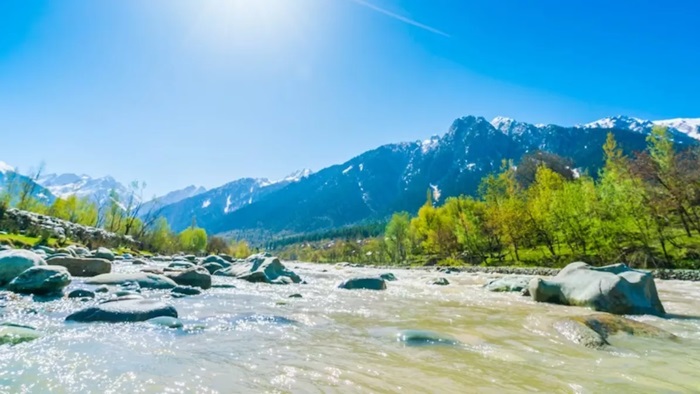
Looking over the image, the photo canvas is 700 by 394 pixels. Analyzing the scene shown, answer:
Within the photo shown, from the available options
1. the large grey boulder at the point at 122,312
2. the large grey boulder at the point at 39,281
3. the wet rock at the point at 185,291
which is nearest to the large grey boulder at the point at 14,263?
the large grey boulder at the point at 39,281

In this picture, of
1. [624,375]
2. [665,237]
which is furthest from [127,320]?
[665,237]

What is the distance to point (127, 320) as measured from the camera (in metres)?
7.68

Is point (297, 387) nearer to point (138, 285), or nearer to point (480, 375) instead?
point (480, 375)

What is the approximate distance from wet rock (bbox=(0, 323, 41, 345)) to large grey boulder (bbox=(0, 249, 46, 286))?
754cm

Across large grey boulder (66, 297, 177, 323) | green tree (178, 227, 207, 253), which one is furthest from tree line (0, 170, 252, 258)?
large grey boulder (66, 297, 177, 323)

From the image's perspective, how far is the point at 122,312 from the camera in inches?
307

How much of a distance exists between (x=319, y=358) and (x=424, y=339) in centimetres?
233

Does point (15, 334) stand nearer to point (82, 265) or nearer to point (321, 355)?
point (321, 355)

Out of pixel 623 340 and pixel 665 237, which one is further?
pixel 665 237

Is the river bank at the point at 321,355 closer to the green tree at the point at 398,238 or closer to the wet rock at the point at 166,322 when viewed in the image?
the wet rock at the point at 166,322

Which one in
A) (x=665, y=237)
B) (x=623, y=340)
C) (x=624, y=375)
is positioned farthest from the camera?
(x=665, y=237)

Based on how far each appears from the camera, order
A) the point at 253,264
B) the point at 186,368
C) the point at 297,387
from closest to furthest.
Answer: the point at 297,387 → the point at 186,368 → the point at 253,264

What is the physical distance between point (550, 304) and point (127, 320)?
543 inches

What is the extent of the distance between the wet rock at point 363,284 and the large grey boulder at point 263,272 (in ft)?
12.9
